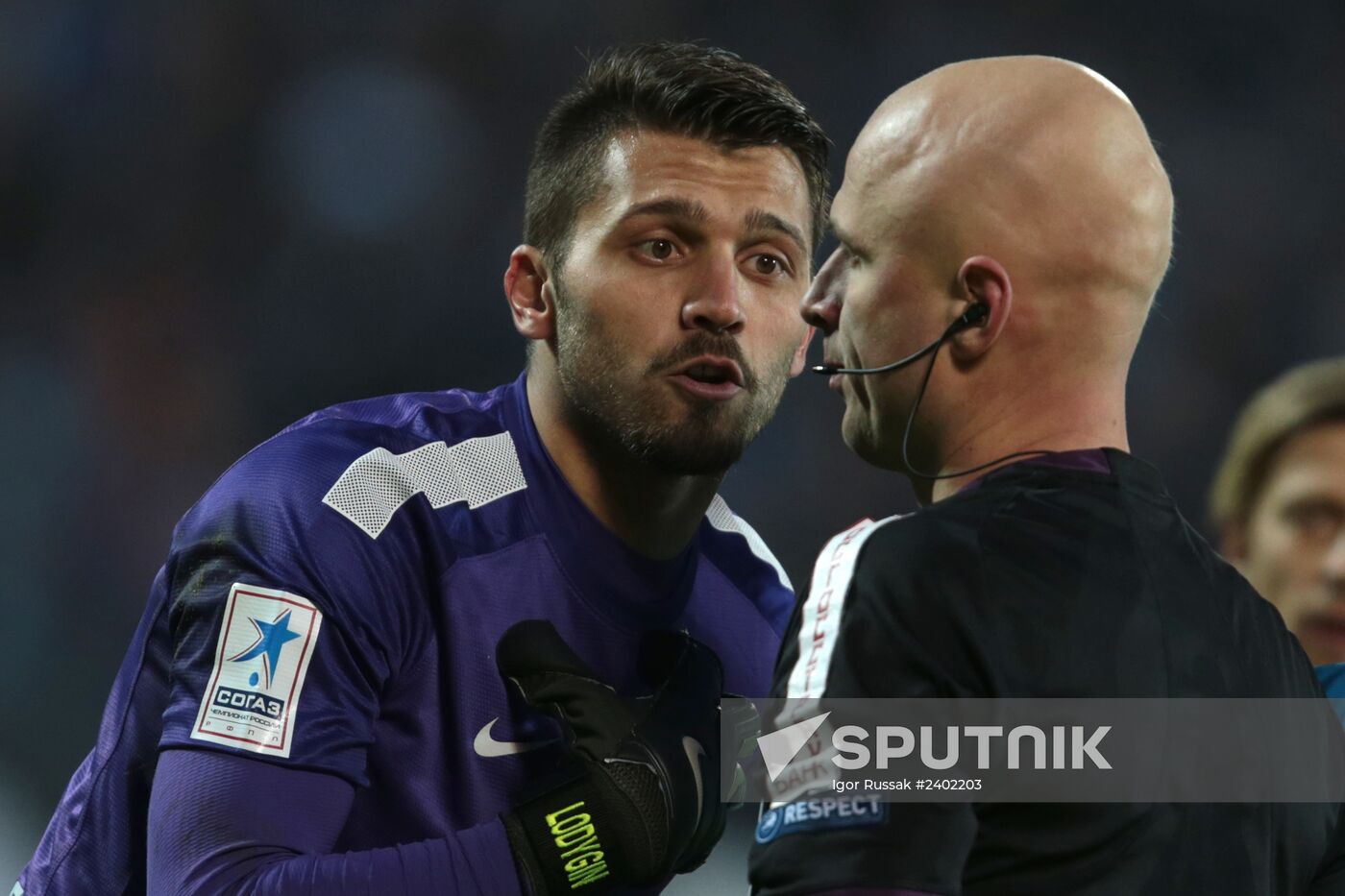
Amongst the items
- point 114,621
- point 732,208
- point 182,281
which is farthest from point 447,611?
point 182,281

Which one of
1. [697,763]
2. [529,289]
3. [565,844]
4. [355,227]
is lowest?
[565,844]

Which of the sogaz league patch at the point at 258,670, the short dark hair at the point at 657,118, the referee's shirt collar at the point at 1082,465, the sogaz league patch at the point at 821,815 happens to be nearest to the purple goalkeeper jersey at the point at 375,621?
the sogaz league patch at the point at 258,670

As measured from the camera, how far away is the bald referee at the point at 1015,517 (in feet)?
4.53

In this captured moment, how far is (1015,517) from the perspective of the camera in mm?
1463

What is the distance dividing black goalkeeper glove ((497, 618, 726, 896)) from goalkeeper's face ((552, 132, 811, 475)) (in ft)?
1.28

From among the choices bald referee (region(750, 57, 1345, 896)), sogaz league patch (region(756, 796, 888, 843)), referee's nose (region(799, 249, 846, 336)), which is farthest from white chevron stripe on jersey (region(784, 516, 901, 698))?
referee's nose (region(799, 249, 846, 336))

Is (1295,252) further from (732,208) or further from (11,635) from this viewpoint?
(11,635)

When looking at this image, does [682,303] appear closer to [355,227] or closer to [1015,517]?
[1015,517]

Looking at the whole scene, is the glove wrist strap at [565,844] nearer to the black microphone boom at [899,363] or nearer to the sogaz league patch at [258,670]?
the sogaz league patch at [258,670]

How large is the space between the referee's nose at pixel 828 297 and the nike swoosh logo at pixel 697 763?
2.30 feet

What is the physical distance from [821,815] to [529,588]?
103cm

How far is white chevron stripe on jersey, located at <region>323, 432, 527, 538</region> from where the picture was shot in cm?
217

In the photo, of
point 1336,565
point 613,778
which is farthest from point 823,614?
point 1336,565

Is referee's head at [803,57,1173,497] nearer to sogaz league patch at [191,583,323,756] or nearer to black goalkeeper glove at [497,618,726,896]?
black goalkeeper glove at [497,618,726,896]
